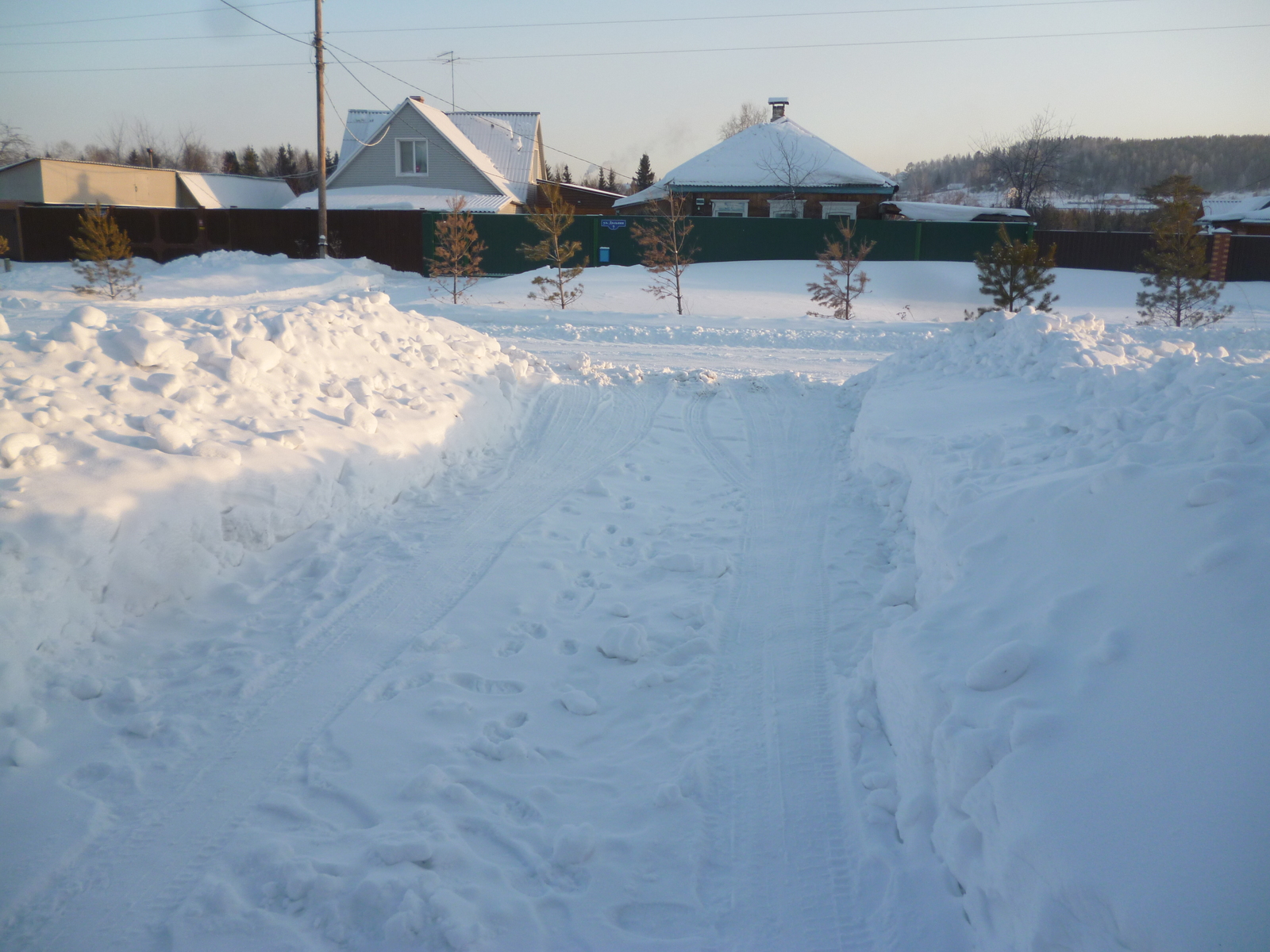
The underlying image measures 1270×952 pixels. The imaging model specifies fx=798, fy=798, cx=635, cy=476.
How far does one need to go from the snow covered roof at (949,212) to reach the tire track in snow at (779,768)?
115 feet

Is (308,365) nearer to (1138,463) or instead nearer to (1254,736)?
(1138,463)

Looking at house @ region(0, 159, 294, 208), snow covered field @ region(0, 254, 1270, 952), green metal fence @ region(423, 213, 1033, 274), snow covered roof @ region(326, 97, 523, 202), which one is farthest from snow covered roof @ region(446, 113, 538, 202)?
snow covered field @ region(0, 254, 1270, 952)

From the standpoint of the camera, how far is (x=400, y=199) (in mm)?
33250

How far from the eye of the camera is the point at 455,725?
3.62 metres

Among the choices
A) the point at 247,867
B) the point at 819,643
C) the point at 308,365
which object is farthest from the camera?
the point at 308,365

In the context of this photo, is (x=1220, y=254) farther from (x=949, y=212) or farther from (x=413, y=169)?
(x=413, y=169)

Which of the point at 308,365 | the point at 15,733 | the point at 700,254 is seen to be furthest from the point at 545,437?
the point at 700,254

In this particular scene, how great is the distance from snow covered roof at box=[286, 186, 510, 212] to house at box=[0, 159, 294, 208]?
23.3 ft

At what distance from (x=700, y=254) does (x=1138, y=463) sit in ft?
82.4

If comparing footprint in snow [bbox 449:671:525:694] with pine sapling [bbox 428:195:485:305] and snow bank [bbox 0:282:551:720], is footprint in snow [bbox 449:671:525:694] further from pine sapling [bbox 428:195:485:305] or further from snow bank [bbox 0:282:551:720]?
pine sapling [bbox 428:195:485:305]

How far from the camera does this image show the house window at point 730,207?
1337 inches

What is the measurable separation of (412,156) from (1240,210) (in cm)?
4665

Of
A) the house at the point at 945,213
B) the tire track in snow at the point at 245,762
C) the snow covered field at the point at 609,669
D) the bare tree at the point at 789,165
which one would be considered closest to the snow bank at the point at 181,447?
the snow covered field at the point at 609,669

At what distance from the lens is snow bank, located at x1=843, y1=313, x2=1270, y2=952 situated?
6.61 ft
